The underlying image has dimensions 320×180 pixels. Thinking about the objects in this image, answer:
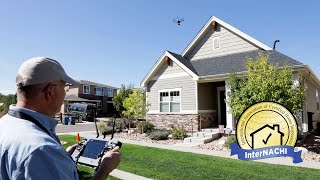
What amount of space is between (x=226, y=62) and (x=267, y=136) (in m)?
11.6

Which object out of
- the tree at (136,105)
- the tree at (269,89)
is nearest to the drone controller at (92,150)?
the tree at (269,89)


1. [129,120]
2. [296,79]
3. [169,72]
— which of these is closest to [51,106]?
[296,79]

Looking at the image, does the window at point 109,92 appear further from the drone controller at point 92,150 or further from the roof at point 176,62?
the drone controller at point 92,150

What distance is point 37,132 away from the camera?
1.60m

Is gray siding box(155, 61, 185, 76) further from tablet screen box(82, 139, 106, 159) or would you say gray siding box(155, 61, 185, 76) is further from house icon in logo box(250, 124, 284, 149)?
tablet screen box(82, 139, 106, 159)

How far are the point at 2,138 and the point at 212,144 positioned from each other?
13.1 m

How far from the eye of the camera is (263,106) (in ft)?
22.8

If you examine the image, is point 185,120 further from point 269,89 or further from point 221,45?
point 269,89

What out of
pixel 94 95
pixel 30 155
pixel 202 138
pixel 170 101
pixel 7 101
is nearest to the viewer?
pixel 30 155

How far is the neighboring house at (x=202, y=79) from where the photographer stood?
17.8 meters

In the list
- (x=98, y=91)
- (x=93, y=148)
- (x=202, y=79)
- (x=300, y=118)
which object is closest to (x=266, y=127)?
(x=93, y=148)

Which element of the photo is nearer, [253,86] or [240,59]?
[253,86]

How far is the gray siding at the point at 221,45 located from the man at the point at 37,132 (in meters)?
18.0

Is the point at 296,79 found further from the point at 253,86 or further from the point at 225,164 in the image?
the point at 225,164
